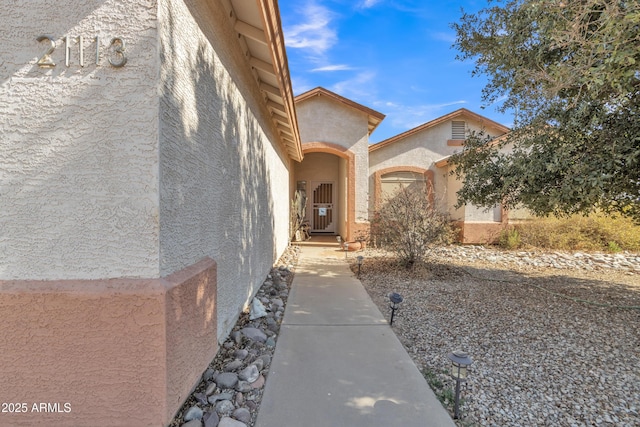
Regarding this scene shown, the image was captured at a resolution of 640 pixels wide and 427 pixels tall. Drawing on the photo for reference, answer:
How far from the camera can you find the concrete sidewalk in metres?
2.77

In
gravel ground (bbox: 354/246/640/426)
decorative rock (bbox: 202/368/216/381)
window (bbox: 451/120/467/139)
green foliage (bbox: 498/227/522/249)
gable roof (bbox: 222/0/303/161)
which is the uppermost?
window (bbox: 451/120/467/139)

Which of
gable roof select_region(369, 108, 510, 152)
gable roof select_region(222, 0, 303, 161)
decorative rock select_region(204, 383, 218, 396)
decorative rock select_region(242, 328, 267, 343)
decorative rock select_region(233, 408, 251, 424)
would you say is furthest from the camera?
gable roof select_region(369, 108, 510, 152)

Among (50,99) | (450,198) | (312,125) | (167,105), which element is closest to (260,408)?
(167,105)

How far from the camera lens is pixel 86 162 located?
89.7 inches

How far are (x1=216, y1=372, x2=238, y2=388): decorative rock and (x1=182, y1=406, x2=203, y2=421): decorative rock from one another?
1.40 feet

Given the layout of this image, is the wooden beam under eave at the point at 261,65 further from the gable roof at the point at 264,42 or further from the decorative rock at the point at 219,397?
the decorative rock at the point at 219,397

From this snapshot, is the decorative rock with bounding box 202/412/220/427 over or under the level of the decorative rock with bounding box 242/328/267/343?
under

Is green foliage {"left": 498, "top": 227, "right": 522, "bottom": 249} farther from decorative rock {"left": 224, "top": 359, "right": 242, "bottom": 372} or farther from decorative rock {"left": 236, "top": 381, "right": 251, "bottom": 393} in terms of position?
decorative rock {"left": 236, "top": 381, "right": 251, "bottom": 393}

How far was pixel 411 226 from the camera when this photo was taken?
327 inches

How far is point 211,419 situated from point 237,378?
24.6 inches

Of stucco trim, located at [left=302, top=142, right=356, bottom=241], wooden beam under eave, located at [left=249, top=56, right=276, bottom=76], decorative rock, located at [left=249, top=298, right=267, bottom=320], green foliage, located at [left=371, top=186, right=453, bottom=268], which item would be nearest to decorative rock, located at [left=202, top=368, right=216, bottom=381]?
decorative rock, located at [left=249, top=298, right=267, bottom=320]

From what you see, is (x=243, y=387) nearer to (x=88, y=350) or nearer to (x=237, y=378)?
(x=237, y=378)

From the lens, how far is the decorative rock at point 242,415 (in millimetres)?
2723

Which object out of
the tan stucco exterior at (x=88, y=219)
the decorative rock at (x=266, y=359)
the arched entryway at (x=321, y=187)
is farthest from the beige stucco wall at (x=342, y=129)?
the tan stucco exterior at (x=88, y=219)
